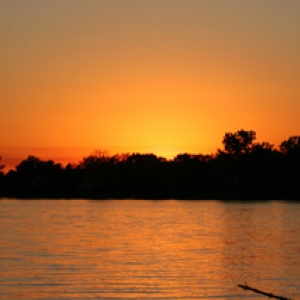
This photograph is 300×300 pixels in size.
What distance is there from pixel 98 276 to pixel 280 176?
472 feet

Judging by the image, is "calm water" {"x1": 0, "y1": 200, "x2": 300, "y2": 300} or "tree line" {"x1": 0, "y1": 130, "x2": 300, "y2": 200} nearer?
"calm water" {"x1": 0, "y1": 200, "x2": 300, "y2": 300}

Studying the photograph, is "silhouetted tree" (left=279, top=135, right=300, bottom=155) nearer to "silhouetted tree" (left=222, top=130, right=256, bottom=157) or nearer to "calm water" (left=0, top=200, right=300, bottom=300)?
"silhouetted tree" (left=222, top=130, right=256, bottom=157)

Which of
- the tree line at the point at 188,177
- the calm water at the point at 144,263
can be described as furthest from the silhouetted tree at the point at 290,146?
the calm water at the point at 144,263

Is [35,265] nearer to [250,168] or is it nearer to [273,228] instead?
[273,228]

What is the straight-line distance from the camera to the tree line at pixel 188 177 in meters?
177

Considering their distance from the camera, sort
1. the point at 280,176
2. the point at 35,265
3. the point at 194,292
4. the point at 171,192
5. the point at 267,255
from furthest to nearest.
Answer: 1. the point at 171,192
2. the point at 280,176
3. the point at 267,255
4. the point at 35,265
5. the point at 194,292

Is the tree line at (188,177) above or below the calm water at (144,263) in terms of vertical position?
above

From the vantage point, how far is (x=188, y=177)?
7210 inches

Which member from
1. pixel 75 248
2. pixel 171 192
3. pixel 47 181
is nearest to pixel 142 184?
pixel 171 192

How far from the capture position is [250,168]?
178000 mm

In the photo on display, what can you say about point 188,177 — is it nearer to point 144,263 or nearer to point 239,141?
point 239,141

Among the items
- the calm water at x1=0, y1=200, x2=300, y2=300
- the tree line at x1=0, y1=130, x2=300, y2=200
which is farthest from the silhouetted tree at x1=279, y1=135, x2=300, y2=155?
the calm water at x1=0, y1=200, x2=300, y2=300

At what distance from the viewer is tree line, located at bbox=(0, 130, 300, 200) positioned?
177m

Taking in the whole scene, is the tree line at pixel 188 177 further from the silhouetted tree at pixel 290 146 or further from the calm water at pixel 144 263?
the calm water at pixel 144 263
